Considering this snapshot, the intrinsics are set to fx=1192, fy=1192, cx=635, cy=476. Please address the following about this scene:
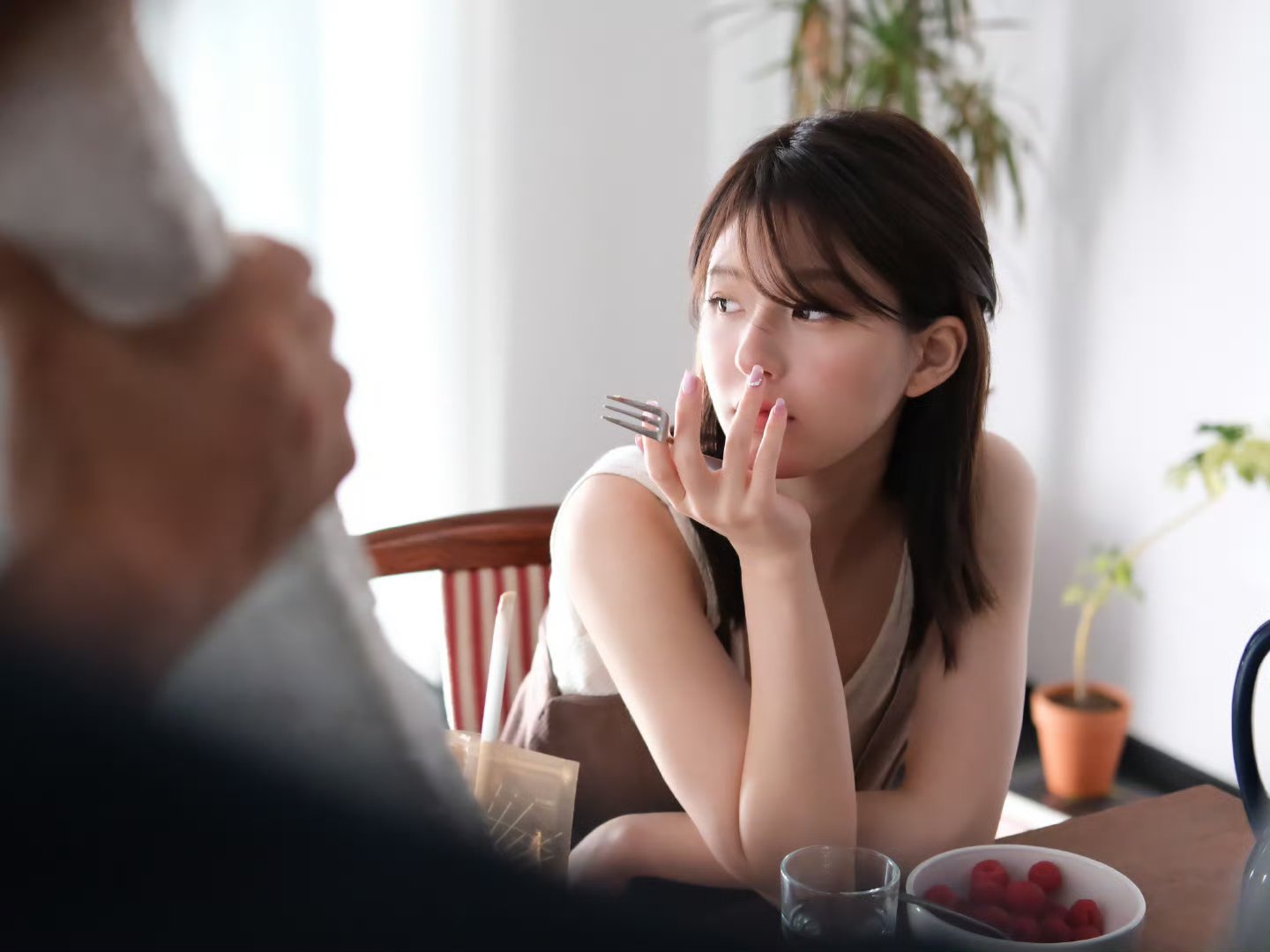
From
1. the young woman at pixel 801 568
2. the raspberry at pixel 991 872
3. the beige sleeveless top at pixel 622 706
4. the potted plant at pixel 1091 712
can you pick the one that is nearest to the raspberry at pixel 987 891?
the raspberry at pixel 991 872

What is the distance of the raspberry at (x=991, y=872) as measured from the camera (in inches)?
29.1

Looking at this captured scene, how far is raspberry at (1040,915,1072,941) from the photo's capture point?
0.68 m

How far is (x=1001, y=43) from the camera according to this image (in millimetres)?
2709

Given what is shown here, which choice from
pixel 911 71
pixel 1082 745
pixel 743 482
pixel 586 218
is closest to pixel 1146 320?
pixel 911 71

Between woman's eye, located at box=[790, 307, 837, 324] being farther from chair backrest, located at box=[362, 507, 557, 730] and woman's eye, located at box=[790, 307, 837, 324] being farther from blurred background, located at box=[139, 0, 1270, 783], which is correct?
blurred background, located at box=[139, 0, 1270, 783]

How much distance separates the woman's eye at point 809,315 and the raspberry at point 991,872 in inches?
16.7

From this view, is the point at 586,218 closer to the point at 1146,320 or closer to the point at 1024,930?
the point at 1146,320

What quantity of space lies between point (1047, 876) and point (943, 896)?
0.08 metres

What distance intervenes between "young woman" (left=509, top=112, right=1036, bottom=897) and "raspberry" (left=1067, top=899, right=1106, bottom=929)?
224 millimetres

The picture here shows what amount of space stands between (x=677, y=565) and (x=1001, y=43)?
2.14 m

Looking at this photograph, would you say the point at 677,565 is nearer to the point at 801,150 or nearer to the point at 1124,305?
the point at 801,150

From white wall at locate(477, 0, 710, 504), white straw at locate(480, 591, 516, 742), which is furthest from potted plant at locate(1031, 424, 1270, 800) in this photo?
white straw at locate(480, 591, 516, 742)

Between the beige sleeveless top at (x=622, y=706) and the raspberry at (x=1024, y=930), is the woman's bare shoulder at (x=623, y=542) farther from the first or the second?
the raspberry at (x=1024, y=930)

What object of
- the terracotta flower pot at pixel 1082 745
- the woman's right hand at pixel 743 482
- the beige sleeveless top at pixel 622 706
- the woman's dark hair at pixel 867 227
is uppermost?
the woman's dark hair at pixel 867 227
